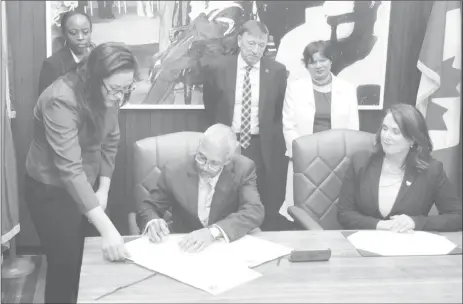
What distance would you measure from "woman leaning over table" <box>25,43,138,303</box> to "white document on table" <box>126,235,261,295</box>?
78 mm

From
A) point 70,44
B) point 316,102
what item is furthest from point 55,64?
point 316,102

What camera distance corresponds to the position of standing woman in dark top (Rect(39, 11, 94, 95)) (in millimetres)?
2635

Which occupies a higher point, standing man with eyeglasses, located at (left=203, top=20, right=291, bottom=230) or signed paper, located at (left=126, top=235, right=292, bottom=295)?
standing man with eyeglasses, located at (left=203, top=20, right=291, bottom=230)

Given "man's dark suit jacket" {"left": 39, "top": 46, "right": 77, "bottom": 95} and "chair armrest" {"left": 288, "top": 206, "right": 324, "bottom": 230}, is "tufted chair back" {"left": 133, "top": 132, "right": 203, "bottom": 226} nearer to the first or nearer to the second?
"chair armrest" {"left": 288, "top": 206, "right": 324, "bottom": 230}

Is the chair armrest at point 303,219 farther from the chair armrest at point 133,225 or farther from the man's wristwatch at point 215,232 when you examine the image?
the chair armrest at point 133,225

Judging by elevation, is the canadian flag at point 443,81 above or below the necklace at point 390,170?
above

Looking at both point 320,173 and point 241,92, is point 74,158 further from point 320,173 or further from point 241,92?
point 241,92

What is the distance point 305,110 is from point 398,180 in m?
0.83

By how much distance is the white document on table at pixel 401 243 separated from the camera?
1.70m

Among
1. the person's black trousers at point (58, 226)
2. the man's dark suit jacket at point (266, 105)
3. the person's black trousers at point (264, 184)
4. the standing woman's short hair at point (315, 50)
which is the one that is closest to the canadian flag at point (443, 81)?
the standing woman's short hair at point (315, 50)

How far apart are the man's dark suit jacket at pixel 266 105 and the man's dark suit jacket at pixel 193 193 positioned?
2.61 ft

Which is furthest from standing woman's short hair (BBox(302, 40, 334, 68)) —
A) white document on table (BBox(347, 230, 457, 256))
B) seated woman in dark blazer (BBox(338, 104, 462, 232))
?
white document on table (BBox(347, 230, 457, 256))

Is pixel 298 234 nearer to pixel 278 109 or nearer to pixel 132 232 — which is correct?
pixel 132 232

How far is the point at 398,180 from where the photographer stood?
2.19m
